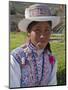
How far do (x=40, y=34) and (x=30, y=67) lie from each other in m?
0.36

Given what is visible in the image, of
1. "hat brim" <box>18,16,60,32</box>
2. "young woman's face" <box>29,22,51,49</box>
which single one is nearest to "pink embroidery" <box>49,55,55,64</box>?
"young woman's face" <box>29,22,51,49</box>

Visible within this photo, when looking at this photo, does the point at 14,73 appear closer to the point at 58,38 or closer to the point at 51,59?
the point at 51,59

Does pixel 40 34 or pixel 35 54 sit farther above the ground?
pixel 40 34

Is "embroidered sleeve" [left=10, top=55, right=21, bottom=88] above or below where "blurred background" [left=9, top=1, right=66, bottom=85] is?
below

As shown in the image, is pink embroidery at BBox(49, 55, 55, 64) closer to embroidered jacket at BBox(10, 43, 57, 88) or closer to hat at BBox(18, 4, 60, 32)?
embroidered jacket at BBox(10, 43, 57, 88)

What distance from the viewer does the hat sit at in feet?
9.41

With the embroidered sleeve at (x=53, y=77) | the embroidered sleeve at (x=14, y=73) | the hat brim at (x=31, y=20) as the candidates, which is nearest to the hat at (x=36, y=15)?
the hat brim at (x=31, y=20)

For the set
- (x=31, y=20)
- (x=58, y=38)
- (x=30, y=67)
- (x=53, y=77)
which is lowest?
(x=53, y=77)

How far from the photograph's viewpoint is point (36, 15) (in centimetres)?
289

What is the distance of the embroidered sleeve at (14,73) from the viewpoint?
9.37 feet

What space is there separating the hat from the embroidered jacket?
0.73 feet

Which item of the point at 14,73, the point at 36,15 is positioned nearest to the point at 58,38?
the point at 36,15

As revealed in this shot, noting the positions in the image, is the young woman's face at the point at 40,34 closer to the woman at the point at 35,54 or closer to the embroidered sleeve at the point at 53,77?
the woman at the point at 35,54

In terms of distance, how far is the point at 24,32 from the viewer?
2883 millimetres
